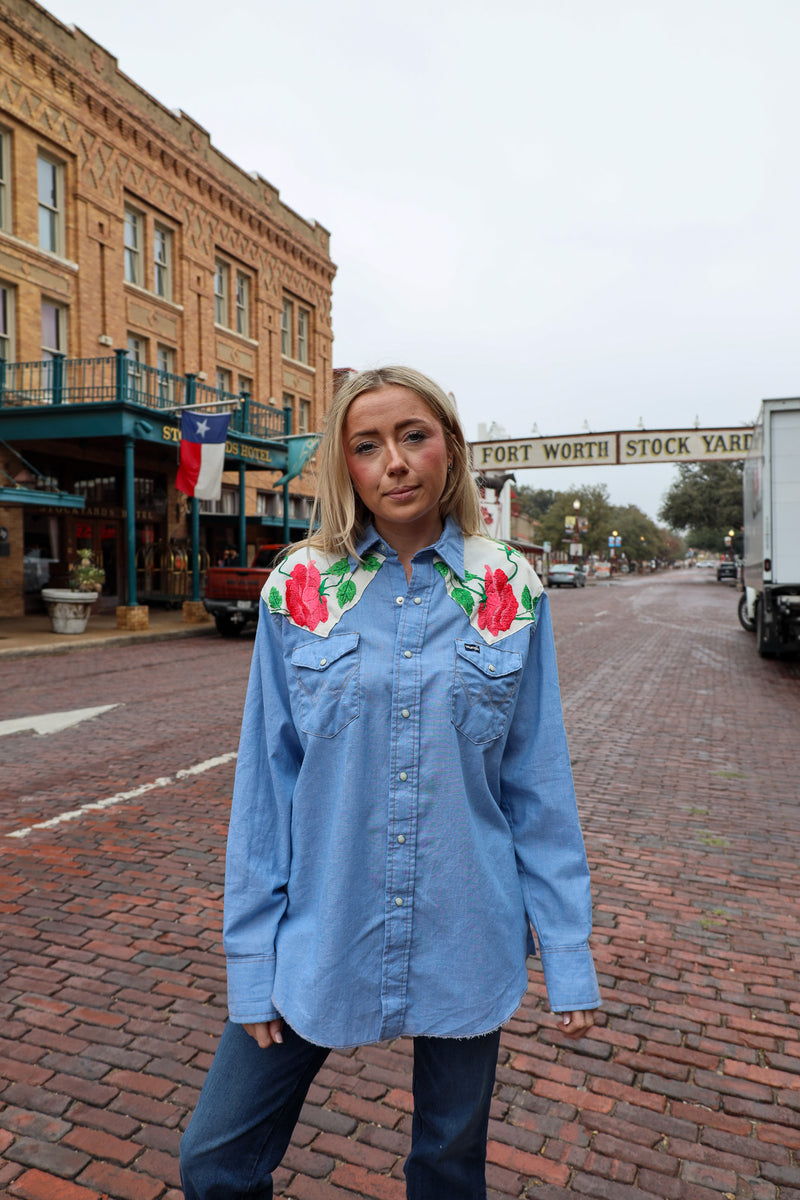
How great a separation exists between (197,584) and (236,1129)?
20018 mm

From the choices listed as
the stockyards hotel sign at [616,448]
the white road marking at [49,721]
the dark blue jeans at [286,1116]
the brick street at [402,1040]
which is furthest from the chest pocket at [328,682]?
the stockyards hotel sign at [616,448]

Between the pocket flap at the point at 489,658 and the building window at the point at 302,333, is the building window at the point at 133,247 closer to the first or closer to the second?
the building window at the point at 302,333

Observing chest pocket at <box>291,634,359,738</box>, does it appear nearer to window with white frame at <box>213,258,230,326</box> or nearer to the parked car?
window with white frame at <box>213,258,230,326</box>

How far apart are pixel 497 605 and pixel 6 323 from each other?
20766mm

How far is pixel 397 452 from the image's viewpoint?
5.47ft

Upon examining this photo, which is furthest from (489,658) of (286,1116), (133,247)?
(133,247)

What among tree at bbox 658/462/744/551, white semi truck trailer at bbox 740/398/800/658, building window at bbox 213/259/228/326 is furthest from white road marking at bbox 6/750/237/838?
tree at bbox 658/462/744/551

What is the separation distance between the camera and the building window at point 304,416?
3275 cm

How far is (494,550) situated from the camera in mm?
1822

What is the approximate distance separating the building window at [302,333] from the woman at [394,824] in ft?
106

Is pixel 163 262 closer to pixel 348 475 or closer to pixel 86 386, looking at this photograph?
pixel 86 386

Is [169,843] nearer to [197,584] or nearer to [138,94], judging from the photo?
[197,584]

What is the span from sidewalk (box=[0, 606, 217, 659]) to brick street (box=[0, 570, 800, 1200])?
7969 millimetres

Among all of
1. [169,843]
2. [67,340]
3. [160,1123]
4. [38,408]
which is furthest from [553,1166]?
[67,340]
